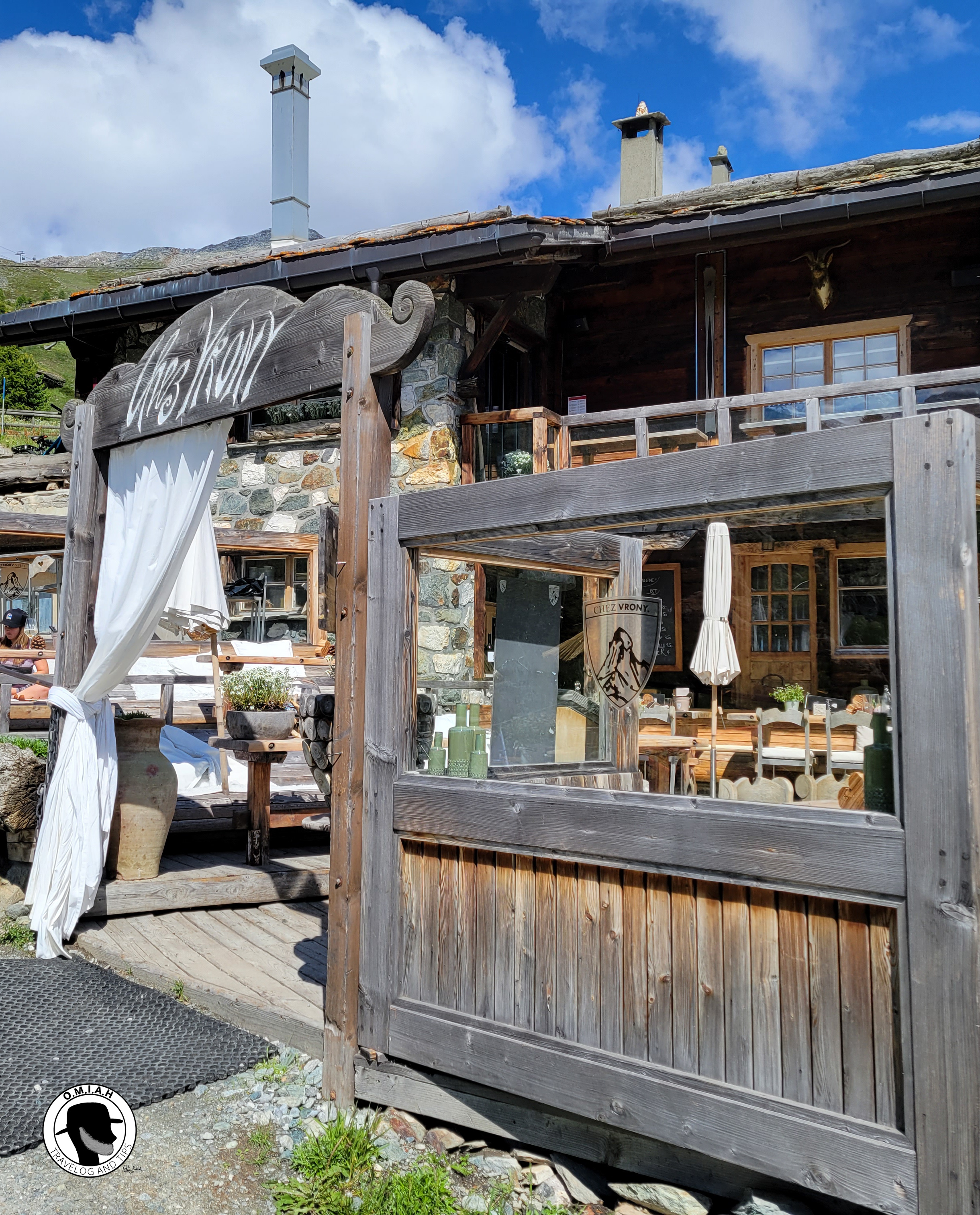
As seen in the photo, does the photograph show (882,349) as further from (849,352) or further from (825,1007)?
(825,1007)

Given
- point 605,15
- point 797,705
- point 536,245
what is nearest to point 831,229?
point 536,245

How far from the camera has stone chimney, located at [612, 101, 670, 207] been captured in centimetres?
1481

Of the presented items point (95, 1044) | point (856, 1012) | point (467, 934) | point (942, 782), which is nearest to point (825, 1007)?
point (856, 1012)

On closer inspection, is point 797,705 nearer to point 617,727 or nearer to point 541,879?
point 617,727

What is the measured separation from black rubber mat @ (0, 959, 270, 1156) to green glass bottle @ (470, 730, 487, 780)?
56.3 inches

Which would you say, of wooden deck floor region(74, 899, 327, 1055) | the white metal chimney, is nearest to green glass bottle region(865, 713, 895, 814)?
wooden deck floor region(74, 899, 327, 1055)

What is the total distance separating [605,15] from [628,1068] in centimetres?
2041

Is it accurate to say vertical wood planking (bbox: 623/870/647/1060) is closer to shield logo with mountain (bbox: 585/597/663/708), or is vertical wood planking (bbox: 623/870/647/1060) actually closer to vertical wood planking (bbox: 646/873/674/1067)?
vertical wood planking (bbox: 646/873/674/1067)

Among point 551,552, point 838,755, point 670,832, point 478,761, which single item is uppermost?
point 551,552

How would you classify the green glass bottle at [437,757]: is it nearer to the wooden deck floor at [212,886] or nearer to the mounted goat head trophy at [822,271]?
the wooden deck floor at [212,886]

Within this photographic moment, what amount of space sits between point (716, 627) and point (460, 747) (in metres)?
1.01

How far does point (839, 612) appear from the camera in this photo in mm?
2623

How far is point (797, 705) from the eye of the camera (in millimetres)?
2580

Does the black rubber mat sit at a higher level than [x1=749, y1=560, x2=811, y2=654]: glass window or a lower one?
lower
